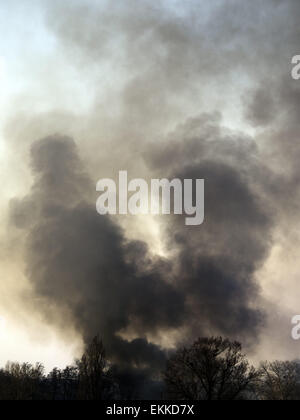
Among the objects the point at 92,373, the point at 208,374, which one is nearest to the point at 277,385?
the point at 208,374

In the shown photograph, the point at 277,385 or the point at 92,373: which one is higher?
the point at 92,373

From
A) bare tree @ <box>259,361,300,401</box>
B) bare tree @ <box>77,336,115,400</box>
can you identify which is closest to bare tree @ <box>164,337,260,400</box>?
bare tree @ <box>259,361,300,401</box>

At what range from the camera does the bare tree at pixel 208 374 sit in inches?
2414

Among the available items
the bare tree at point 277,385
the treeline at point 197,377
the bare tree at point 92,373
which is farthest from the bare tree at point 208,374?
the bare tree at point 92,373

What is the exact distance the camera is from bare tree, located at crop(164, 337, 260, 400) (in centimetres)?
6132

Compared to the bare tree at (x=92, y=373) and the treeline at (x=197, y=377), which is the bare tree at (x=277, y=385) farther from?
the bare tree at (x=92, y=373)

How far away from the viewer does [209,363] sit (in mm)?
64562

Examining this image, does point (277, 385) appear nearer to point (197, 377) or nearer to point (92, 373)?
point (197, 377)

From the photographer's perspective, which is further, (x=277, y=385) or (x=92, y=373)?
(x=277, y=385)

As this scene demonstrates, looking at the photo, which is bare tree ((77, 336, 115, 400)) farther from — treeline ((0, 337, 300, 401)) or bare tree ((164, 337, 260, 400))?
bare tree ((164, 337, 260, 400))

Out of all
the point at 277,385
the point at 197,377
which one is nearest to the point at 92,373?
the point at 197,377

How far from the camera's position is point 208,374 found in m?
62.8

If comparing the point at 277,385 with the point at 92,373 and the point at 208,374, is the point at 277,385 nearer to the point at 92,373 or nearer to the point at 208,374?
the point at 208,374
